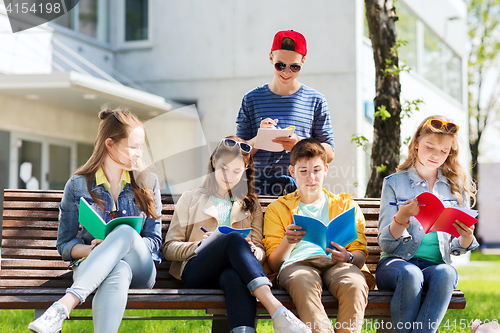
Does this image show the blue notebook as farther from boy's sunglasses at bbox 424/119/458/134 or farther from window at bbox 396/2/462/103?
window at bbox 396/2/462/103

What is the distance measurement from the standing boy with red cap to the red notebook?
89 centimetres

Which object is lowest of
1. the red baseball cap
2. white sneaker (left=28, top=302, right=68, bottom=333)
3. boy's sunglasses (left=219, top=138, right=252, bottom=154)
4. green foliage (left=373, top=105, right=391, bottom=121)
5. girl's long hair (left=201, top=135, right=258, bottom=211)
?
white sneaker (left=28, top=302, right=68, bottom=333)

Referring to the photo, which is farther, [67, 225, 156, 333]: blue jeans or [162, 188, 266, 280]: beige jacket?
[162, 188, 266, 280]: beige jacket

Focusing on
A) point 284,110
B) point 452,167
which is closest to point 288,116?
point 284,110

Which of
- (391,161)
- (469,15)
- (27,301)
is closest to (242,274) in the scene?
(27,301)

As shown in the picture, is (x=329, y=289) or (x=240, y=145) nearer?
(x=329, y=289)

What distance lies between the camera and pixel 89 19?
12375 millimetres

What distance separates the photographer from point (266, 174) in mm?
3752

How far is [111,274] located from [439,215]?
1713 millimetres

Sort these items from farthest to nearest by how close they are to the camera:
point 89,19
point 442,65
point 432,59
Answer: point 442,65 → point 432,59 → point 89,19

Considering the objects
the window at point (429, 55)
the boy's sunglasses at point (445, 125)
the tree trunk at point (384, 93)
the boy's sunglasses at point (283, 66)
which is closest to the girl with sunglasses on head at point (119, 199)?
the boy's sunglasses at point (283, 66)

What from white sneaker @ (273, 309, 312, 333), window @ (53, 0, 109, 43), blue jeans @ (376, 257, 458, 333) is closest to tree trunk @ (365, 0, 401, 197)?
blue jeans @ (376, 257, 458, 333)

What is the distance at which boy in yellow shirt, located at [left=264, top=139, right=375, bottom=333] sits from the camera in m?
Result: 2.69

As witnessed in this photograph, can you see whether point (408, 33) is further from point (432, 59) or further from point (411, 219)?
point (411, 219)
